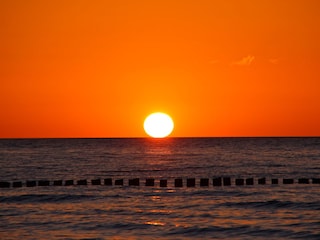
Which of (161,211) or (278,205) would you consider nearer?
(161,211)

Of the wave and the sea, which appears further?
the wave

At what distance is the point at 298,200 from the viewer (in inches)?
1672

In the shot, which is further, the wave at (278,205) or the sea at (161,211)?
the wave at (278,205)

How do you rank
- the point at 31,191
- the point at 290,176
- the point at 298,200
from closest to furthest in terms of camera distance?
the point at 298,200
the point at 31,191
the point at 290,176

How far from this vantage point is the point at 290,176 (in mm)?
68250

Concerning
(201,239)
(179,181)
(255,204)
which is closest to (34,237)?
(201,239)

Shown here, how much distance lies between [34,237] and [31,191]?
764 inches

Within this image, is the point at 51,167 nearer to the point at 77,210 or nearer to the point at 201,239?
the point at 77,210

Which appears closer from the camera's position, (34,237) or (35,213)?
(34,237)

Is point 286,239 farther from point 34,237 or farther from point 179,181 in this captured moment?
point 179,181

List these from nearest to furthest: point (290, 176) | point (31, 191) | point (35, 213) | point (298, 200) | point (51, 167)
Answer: point (35, 213)
point (298, 200)
point (31, 191)
point (290, 176)
point (51, 167)

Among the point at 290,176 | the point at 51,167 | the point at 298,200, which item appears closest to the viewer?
the point at 298,200

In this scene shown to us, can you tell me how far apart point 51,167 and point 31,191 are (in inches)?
1419

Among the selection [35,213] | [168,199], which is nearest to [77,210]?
[35,213]
